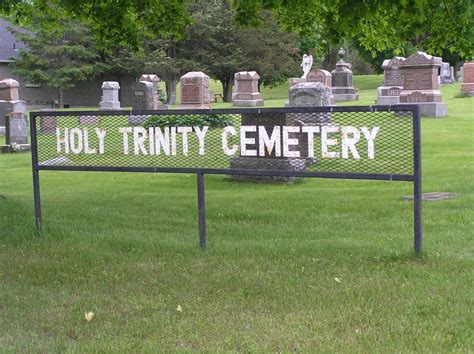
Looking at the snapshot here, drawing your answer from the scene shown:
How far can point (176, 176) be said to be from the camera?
1293 centimetres

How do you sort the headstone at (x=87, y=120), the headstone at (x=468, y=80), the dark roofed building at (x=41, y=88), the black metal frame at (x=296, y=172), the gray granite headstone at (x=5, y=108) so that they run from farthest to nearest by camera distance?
the dark roofed building at (x=41, y=88) → the headstone at (x=468, y=80) → the gray granite headstone at (x=5, y=108) → the headstone at (x=87, y=120) → the black metal frame at (x=296, y=172)

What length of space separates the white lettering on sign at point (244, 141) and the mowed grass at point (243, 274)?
0.95 metres

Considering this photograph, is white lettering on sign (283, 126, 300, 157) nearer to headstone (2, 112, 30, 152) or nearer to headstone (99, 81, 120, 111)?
headstone (2, 112, 30, 152)

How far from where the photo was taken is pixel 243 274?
554 cm

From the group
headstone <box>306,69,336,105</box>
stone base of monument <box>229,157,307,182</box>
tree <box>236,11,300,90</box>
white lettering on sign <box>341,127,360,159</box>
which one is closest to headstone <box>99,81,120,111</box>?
headstone <box>306,69,336,105</box>

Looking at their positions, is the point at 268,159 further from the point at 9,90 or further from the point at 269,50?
the point at 269,50

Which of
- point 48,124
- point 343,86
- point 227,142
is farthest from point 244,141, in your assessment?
point 343,86

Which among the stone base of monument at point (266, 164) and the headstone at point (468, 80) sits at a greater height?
the headstone at point (468, 80)

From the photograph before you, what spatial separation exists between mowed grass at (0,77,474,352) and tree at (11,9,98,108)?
3390 cm

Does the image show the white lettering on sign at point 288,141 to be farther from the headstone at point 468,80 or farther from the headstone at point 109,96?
the headstone at point 109,96

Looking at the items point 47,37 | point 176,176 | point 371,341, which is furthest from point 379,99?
point 371,341

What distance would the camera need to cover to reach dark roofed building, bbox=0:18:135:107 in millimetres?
47947

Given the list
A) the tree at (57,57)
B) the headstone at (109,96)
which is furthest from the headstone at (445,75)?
the tree at (57,57)

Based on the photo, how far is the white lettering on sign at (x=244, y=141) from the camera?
227 inches
